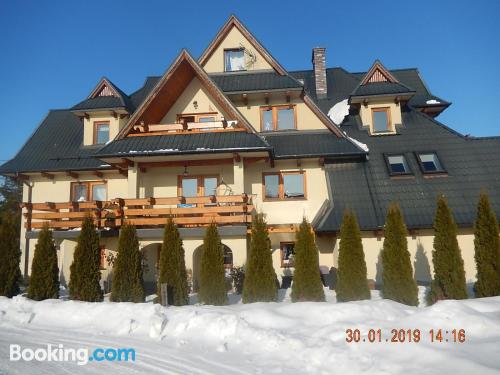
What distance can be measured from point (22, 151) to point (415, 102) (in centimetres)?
1813

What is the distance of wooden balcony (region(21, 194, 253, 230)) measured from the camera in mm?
12672

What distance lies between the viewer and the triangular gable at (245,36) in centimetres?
1680

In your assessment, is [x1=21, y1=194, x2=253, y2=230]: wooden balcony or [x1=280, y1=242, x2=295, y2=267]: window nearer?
[x1=21, y1=194, x2=253, y2=230]: wooden balcony

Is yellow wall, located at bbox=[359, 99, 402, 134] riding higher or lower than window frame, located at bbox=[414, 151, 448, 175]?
higher

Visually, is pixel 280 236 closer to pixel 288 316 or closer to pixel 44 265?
pixel 288 316

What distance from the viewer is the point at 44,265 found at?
1092 cm

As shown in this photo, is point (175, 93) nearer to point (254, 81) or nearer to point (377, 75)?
point (254, 81)

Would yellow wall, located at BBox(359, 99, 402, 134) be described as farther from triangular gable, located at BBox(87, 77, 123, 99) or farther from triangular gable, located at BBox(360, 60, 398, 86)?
triangular gable, located at BBox(87, 77, 123, 99)

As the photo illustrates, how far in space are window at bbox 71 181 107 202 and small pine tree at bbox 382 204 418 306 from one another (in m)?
11.5

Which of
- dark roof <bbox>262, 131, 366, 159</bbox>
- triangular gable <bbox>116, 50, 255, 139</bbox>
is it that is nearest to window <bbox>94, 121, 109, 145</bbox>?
triangular gable <bbox>116, 50, 255, 139</bbox>

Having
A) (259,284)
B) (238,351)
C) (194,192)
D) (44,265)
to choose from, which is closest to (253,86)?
(194,192)

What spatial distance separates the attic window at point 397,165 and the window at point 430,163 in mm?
539

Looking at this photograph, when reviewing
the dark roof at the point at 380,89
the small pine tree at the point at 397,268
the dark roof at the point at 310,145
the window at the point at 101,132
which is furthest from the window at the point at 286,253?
the window at the point at 101,132

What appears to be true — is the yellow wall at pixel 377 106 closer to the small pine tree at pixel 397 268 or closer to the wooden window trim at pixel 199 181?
the wooden window trim at pixel 199 181
